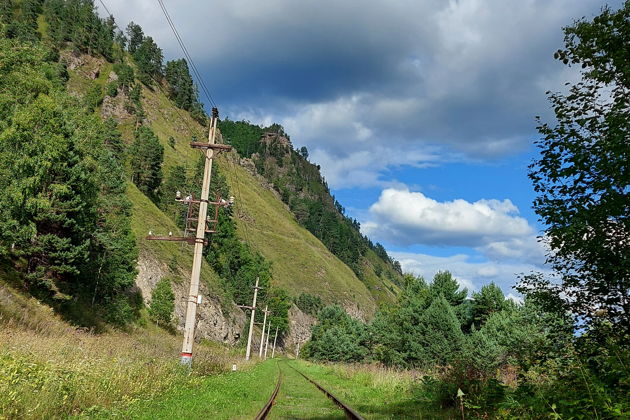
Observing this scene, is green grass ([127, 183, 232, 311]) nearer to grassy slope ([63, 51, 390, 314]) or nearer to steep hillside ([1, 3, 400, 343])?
steep hillside ([1, 3, 400, 343])

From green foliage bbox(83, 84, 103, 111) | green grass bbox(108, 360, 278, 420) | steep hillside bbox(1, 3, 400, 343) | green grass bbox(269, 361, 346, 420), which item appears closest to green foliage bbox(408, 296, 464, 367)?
green grass bbox(269, 361, 346, 420)

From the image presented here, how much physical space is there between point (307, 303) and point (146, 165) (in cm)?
7038

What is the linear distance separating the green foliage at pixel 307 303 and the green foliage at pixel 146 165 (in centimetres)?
6130

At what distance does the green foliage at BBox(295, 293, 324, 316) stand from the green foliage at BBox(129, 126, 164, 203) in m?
61.3

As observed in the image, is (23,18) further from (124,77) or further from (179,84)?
(179,84)

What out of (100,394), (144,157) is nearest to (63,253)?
(100,394)

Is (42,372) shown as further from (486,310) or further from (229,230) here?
(229,230)

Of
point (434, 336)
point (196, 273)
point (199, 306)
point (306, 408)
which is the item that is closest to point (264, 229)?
point (199, 306)

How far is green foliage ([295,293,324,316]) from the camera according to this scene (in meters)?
143

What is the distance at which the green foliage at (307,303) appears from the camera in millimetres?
143000

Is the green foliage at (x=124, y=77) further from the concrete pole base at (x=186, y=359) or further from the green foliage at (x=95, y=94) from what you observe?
the concrete pole base at (x=186, y=359)

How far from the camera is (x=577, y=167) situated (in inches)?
290

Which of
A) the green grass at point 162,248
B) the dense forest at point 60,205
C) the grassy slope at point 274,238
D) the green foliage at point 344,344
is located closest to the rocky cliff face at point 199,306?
the green grass at point 162,248

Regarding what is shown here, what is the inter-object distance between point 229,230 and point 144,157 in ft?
88.8
